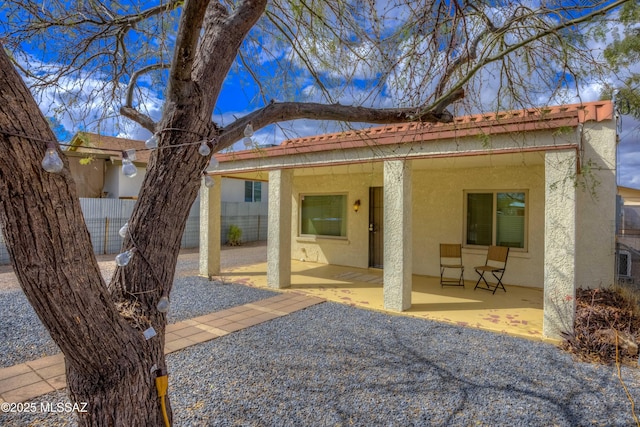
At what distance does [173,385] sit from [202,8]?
12.5 ft

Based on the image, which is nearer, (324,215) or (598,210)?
(598,210)

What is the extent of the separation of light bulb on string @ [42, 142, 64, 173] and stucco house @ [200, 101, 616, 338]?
2.87m

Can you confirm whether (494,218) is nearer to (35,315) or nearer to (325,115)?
(325,115)

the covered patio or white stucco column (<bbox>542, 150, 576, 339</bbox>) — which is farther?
the covered patio

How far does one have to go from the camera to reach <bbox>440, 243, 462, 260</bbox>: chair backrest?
9329 millimetres

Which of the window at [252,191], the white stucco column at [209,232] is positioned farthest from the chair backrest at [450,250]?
the window at [252,191]

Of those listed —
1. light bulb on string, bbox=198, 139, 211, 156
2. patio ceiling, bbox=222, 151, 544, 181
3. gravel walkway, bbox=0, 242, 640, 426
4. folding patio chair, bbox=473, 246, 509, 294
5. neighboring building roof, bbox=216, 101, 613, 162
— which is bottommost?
gravel walkway, bbox=0, 242, 640, 426

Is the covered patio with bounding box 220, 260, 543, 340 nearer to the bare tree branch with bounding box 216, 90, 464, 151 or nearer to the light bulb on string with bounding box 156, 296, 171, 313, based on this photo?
the bare tree branch with bounding box 216, 90, 464, 151

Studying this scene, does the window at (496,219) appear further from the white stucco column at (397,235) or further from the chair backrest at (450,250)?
the white stucco column at (397,235)

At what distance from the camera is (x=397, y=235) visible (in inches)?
278

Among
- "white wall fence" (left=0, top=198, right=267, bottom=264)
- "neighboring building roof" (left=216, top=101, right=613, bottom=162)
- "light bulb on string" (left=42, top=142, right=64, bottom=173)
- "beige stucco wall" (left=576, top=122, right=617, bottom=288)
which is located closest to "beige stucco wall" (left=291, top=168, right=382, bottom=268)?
"neighboring building roof" (left=216, top=101, right=613, bottom=162)

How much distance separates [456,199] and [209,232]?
22.6 feet

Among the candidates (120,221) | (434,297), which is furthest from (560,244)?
(120,221)

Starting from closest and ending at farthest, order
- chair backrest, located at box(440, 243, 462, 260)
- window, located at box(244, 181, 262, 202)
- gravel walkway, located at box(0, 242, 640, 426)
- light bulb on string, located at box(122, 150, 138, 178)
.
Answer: light bulb on string, located at box(122, 150, 138, 178) → gravel walkway, located at box(0, 242, 640, 426) → chair backrest, located at box(440, 243, 462, 260) → window, located at box(244, 181, 262, 202)
